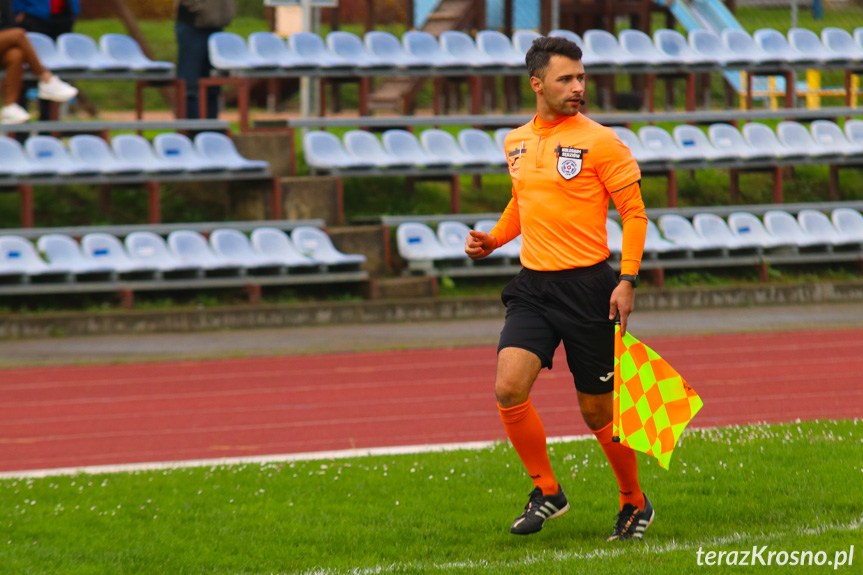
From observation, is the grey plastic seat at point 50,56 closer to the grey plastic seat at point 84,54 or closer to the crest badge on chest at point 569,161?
the grey plastic seat at point 84,54

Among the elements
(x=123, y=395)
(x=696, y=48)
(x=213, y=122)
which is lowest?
(x=123, y=395)

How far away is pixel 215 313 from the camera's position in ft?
40.6

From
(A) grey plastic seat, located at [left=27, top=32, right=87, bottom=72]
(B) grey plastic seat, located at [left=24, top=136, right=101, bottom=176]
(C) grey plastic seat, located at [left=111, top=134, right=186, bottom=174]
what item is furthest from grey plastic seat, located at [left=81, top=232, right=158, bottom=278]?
(A) grey plastic seat, located at [left=27, top=32, right=87, bottom=72]

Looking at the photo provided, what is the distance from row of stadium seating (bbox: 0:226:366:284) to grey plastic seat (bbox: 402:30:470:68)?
3.68m

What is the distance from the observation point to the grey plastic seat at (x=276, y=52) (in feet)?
49.9

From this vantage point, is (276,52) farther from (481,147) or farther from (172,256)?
(172,256)

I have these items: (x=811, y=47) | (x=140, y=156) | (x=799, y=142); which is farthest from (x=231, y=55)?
(x=811, y=47)

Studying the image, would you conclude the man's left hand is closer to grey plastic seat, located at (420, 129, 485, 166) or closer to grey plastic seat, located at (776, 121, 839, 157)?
grey plastic seat, located at (420, 129, 485, 166)

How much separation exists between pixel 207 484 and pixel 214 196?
9.45 meters

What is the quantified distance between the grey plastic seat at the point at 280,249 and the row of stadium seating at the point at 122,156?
106cm

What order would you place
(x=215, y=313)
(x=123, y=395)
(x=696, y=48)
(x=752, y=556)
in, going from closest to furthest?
(x=752, y=556)
(x=123, y=395)
(x=215, y=313)
(x=696, y=48)

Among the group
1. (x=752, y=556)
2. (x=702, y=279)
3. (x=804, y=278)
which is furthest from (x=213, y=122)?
(x=752, y=556)

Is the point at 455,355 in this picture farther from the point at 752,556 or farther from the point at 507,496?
the point at 752,556

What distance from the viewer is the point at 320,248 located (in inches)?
521
